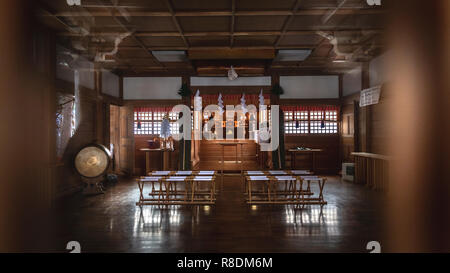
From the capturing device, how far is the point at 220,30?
202 inches

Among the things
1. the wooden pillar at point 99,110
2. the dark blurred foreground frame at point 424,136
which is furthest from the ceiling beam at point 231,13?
the dark blurred foreground frame at point 424,136

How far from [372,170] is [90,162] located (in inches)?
257

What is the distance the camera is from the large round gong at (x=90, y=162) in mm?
5574

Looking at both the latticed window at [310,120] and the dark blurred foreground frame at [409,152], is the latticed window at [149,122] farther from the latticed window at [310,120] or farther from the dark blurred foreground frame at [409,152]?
the dark blurred foreground frame at [409,152]

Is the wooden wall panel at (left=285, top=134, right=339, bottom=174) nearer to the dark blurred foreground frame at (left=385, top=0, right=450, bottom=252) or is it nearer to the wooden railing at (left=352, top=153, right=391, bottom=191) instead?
the wooden railing at (left=352, top=153, right=391, bottom=191)

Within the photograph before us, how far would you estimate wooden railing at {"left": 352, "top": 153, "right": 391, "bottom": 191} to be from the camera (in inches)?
226

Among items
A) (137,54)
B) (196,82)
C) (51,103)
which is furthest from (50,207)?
(196,82)

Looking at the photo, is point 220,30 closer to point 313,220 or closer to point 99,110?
point 313,220

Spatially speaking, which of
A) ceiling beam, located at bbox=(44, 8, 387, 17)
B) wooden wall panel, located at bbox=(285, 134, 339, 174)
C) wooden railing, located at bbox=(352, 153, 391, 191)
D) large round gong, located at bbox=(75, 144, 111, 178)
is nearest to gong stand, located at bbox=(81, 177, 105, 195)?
large round gong, located at bbox=(75, 144, 111, 178)

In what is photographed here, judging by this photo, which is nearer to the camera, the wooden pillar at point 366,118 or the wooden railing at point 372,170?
the wooden railing at point 372,170

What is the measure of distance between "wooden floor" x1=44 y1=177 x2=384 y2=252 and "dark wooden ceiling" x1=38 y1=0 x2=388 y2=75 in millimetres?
2521

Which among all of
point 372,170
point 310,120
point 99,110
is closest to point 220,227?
point 372,170

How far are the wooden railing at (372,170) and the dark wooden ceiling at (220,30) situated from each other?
2524 mm

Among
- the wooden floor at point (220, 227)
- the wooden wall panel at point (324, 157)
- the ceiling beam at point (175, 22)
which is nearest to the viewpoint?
the wooden floor at point (220, 227)
